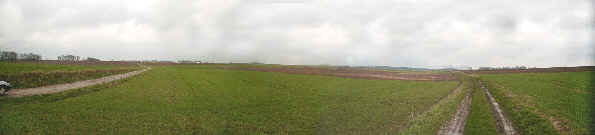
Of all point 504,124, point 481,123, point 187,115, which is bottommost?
point 504,124

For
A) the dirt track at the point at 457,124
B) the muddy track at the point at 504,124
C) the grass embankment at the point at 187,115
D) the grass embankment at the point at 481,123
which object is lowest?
the muddy track at the point at 504,124

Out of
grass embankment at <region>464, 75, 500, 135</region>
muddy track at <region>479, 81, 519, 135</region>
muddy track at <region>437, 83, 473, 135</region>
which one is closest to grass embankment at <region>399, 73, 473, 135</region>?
muddy track at <region>437, 83, 473, 135</region>

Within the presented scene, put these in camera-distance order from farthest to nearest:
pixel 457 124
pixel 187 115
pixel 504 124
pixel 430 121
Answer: pixel 187 115 → pixel 430 121 → pixel 504 124 → pixel 457 124

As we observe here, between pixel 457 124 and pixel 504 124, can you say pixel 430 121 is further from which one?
pixel 504 124

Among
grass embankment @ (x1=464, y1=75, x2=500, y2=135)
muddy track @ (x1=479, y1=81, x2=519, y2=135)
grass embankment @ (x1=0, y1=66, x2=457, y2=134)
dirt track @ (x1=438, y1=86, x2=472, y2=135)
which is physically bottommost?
muddy track @ (x1=479, y1=81, x2=519, y2=135)

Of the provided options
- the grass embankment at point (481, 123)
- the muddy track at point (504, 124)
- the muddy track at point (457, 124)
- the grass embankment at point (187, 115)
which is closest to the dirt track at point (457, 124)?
the muddy track at point (457, 124)

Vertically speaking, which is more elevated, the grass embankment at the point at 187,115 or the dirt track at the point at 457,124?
the grass embankment at the point at 187,115

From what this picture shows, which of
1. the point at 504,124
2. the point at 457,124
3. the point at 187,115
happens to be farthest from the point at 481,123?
the point at 187,115

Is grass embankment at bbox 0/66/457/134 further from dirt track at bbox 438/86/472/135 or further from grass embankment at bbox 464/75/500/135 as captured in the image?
grass embankment at bbox 464/75/500/135

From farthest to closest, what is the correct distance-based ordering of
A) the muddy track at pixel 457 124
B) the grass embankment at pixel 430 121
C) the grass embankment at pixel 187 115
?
the grass embankment at pixel 430 121
the muddy track at pixel 457 124
the grass embankment at pixel 187 115

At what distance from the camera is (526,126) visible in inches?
755

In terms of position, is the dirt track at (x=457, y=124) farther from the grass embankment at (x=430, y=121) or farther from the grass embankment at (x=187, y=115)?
the grass embankment at (x=187, y=115)

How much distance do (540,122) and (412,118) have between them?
8734mm

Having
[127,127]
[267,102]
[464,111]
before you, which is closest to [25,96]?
[127,127]
